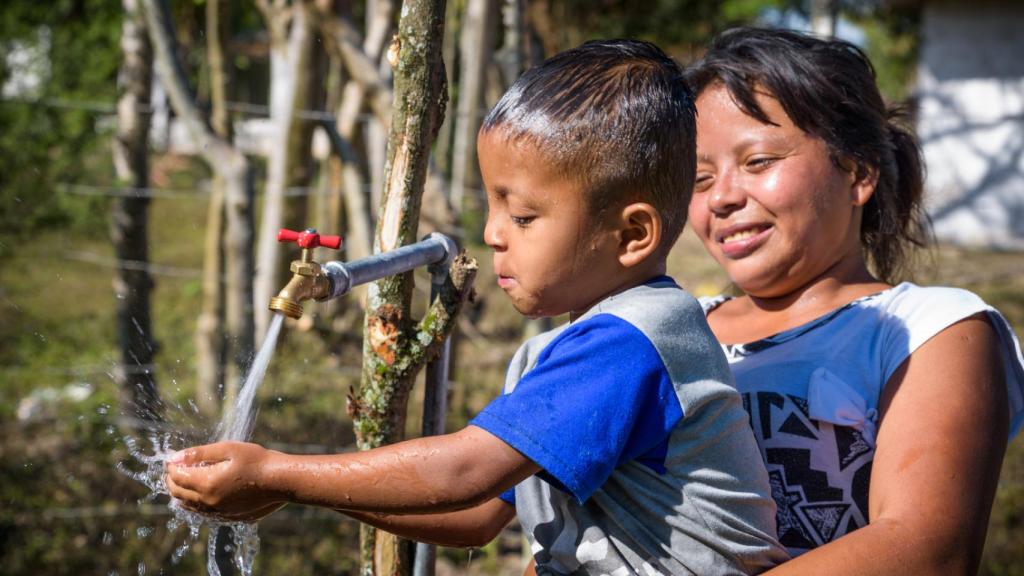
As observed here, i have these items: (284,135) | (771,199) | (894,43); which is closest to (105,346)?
(284,135)

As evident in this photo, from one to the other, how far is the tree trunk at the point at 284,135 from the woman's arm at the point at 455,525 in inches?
125

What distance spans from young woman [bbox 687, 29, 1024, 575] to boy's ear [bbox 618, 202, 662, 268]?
0.43m

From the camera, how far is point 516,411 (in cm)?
119

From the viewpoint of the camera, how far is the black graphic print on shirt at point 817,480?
1577mm

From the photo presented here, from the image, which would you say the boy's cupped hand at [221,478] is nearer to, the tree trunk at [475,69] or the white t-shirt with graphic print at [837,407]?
the white t-shirt with graphic print at [837,407]

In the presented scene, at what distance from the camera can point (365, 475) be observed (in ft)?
3.94

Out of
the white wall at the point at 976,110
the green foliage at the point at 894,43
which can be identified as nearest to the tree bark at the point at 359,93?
the white wall at the point at 976,110

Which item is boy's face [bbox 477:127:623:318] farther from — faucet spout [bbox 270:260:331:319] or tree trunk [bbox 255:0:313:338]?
tree trunk [bbox 255:0:313:338]

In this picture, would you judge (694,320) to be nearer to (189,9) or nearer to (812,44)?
(812,44)

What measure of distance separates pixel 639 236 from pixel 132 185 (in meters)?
3.61

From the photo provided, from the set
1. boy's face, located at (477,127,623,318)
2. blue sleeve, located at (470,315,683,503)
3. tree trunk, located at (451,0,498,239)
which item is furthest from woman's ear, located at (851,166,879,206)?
tree trunk, located at (451,0,498,239)

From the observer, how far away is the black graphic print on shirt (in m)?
1.58

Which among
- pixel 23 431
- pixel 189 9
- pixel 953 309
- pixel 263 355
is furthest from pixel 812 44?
pixel 189 9

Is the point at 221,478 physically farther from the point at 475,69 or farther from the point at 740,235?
the point at 475,69
